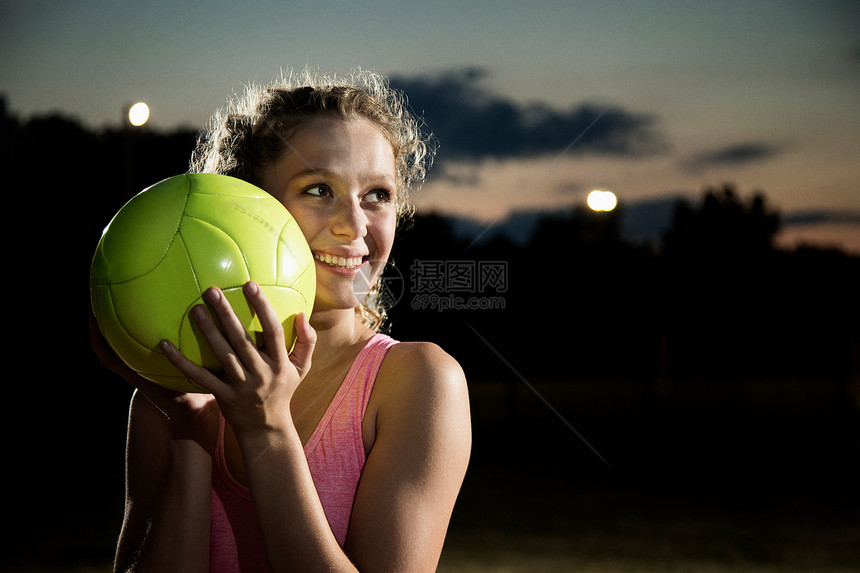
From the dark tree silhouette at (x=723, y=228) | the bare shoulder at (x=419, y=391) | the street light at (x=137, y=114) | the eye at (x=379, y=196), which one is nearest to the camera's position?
the bare shoulder at (x=419, y=391)

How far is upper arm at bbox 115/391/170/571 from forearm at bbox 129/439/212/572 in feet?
0.37

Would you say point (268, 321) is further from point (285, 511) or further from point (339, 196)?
point (339, 196)

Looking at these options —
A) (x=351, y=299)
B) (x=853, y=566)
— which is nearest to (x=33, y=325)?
(x=853, y=566)

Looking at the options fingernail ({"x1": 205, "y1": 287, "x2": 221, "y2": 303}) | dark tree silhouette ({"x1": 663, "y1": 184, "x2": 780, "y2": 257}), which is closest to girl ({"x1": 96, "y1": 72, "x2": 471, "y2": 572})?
fingernail ({"x1": 205, "y1": 287, "x2": 221, "y2": 303})

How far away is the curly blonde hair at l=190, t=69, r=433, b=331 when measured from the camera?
2.19 metres

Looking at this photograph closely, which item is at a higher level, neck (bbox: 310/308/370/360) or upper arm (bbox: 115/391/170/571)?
neck (bbox: 310/308/370/360)

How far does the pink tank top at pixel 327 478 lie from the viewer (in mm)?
1970

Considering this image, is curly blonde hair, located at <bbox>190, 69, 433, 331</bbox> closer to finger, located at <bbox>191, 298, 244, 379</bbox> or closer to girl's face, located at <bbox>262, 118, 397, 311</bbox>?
girl's face, located at <bbox>262, 118, 397, 311</bbox>

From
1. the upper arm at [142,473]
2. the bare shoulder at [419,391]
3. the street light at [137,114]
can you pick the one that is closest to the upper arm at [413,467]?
the bare shoulder at [419,391]

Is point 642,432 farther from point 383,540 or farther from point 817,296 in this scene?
point 383,540

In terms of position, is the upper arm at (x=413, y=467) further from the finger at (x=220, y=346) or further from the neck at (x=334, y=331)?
the finger at (x=220, y=346)

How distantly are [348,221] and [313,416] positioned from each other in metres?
0.54

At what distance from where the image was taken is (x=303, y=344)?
1.79m

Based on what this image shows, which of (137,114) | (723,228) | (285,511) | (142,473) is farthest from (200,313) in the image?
(723,228)
